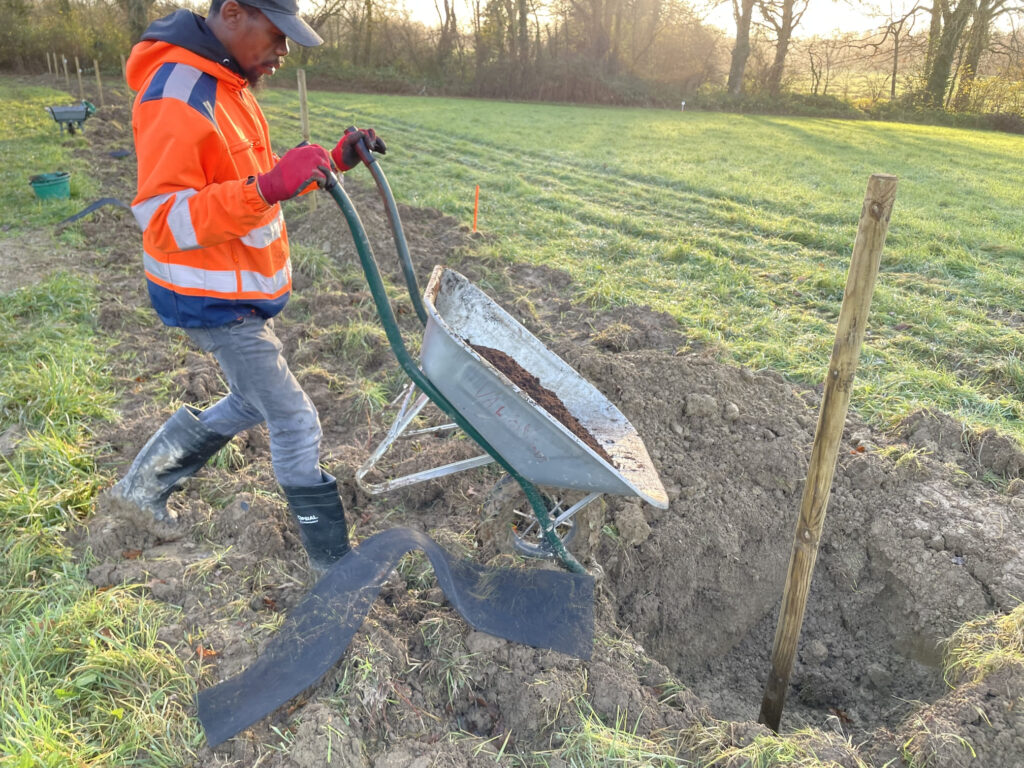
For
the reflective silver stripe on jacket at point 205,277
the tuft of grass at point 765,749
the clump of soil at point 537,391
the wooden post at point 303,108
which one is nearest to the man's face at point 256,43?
the reflective silver stripe on jacket at point 205,277

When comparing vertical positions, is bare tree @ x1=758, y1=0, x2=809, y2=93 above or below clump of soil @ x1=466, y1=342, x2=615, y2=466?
above

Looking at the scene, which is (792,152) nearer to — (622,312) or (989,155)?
(989,155)

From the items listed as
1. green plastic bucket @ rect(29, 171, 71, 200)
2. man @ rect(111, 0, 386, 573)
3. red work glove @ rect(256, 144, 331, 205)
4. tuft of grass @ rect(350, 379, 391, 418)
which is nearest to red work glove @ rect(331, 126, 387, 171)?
man @ rect(111, 0, 386, 573)

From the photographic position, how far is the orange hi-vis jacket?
6.34ft

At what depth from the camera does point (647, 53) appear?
3047 cm

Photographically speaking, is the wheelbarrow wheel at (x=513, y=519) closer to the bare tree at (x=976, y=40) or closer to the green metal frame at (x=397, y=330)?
the green metal frame at (x=397, y=330)

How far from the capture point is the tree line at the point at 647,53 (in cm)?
2672

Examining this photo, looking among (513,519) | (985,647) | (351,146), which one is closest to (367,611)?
(513,519)

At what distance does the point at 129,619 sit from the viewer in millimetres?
2303

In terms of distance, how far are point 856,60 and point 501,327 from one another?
34336mm

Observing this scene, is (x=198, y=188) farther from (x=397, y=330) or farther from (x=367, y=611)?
(x=367, y=611)

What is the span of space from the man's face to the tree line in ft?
93.5

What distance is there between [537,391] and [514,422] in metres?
0.55

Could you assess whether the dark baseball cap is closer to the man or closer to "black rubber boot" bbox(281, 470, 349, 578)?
the man
